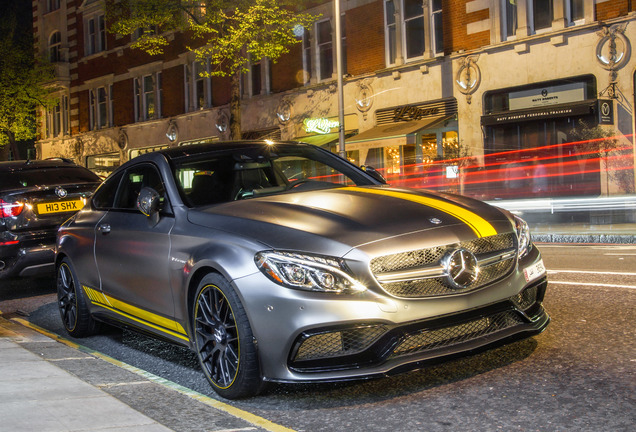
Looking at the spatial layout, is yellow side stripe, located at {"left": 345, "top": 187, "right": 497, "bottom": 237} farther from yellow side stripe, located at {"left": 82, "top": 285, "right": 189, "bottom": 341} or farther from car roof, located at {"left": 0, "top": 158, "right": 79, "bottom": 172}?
car roof, located at {"left": 0, "top": 158, "right": 79, "bottom": 172}

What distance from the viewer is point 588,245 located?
12.8 meters

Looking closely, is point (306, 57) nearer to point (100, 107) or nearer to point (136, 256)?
point (100, 107)

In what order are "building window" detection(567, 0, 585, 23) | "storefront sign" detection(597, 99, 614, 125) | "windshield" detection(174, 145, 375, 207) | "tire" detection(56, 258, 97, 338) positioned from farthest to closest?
"building window" detection(567, 0, 585, 23)
"storefront sign" detection(597, 99, 614, 125)
"tire" detection(56, 258, 97, 338)
"windshield" detection(174, 145, 375, 207)

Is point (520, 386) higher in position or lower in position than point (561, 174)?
lower

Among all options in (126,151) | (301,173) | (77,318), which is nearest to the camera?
(301,173)

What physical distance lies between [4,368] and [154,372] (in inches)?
37.9

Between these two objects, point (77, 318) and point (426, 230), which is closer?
point (426, 230)

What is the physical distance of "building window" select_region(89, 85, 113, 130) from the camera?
40.7 m

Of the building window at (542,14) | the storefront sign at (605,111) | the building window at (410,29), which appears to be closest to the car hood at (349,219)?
the storefront sign at (605,111)

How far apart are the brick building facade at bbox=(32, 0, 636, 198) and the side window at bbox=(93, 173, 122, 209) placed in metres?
12.9

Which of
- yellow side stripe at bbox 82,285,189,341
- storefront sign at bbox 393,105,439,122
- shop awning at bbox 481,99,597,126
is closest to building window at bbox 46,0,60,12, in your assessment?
storefront sign at bbox 393,105,439,122

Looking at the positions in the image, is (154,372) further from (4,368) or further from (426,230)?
(426,230)

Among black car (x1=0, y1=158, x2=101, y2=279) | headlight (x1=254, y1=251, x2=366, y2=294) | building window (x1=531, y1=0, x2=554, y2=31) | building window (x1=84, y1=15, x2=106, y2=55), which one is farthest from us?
building window (x1=84, y1=15, x2=106, y2=55)

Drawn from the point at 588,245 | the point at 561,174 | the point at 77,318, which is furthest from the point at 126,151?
the point at 77,318
